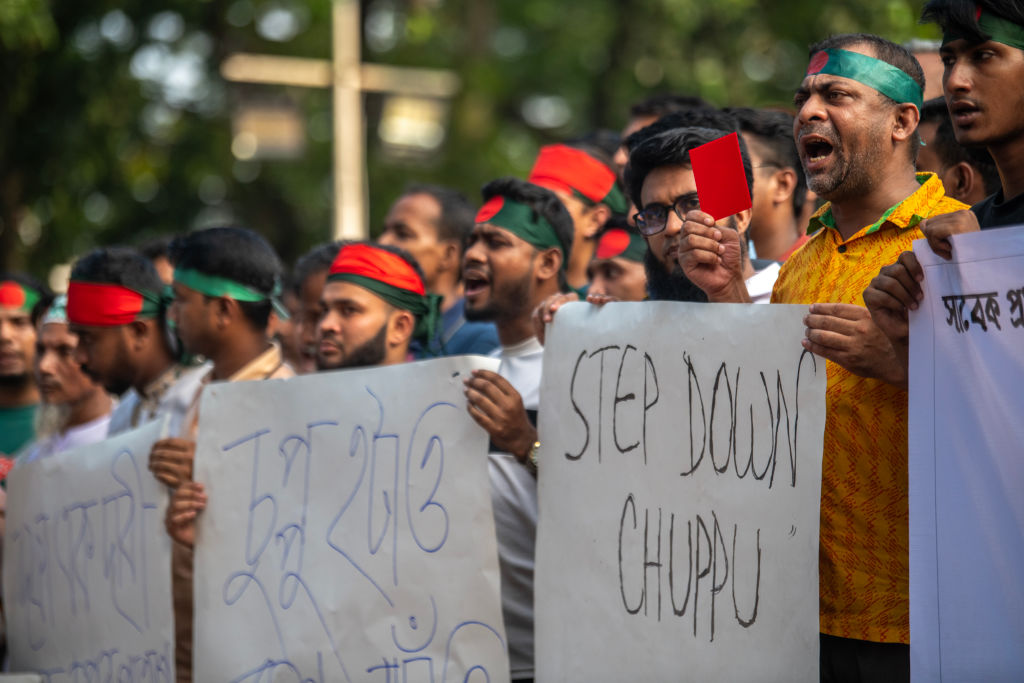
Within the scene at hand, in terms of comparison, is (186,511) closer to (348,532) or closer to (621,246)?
(348,532)

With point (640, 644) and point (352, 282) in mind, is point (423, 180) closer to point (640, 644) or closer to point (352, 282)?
point (352, 282)

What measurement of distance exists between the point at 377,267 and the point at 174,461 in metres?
1.13

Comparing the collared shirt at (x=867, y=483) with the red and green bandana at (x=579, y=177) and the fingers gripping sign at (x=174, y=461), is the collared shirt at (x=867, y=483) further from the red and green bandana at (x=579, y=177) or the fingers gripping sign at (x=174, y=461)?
the red and green bandana at (x=579, y=177)

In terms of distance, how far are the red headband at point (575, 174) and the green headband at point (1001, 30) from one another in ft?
9.67

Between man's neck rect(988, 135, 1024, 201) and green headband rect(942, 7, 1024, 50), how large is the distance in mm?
205

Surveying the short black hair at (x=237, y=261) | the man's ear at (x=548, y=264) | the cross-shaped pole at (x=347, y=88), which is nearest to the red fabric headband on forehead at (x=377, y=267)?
the short black hair at (x=237, y=261)

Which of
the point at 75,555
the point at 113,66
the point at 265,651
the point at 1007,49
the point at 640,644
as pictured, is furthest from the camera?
the point at 113,66

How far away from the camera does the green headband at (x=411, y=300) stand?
16.3 feet

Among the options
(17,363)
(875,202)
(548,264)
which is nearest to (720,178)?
(875,202)

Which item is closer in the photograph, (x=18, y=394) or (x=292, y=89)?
(x=18, y=394)

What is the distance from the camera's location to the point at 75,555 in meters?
4.86

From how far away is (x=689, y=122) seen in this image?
442cm

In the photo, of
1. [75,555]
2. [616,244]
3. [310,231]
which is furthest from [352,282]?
[310,231]

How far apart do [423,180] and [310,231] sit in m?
2.41
